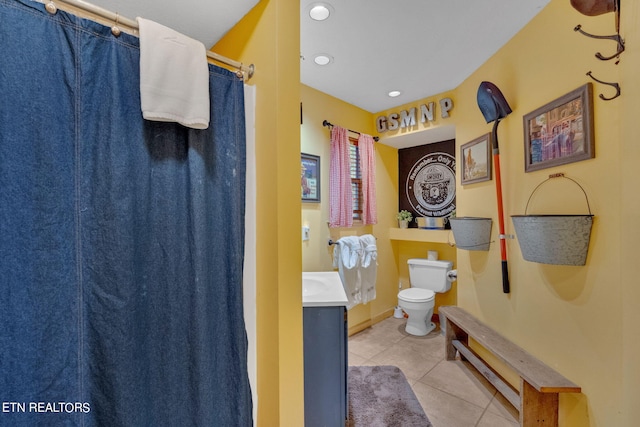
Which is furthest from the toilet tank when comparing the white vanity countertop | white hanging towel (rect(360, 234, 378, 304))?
the white vanity countertop

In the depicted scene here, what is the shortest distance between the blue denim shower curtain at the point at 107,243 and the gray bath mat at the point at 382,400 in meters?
1.07

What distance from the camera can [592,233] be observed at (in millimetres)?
1317

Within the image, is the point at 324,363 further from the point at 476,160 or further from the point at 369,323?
the point at 476,160

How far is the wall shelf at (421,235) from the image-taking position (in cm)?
281

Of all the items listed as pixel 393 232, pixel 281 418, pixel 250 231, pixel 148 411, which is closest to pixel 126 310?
pixel 148 411

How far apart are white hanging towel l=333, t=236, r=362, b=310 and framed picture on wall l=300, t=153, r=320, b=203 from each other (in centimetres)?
52

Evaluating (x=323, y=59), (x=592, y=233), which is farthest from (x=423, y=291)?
(x=323, y=59)

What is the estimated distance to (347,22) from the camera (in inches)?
65.7

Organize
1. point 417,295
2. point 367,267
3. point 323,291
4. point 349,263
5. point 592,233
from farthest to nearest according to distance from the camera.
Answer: point 417,295 < point 367,267 < point 349,263 < point 323,291 < point 592,233

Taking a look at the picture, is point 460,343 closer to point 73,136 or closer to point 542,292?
point 542,292

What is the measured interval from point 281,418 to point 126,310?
28.1 inches

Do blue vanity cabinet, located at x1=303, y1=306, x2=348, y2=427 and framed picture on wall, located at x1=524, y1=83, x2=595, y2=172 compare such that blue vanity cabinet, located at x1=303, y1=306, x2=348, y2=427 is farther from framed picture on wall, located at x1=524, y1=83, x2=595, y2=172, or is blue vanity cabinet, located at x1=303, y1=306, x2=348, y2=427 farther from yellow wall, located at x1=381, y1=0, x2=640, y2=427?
framed picture on wall, located at x1=524, y1=83, x2=595, y2=172

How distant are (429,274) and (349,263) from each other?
111cm

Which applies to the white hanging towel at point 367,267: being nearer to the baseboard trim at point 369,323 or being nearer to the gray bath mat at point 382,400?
the baseboard trim at point 369,323
